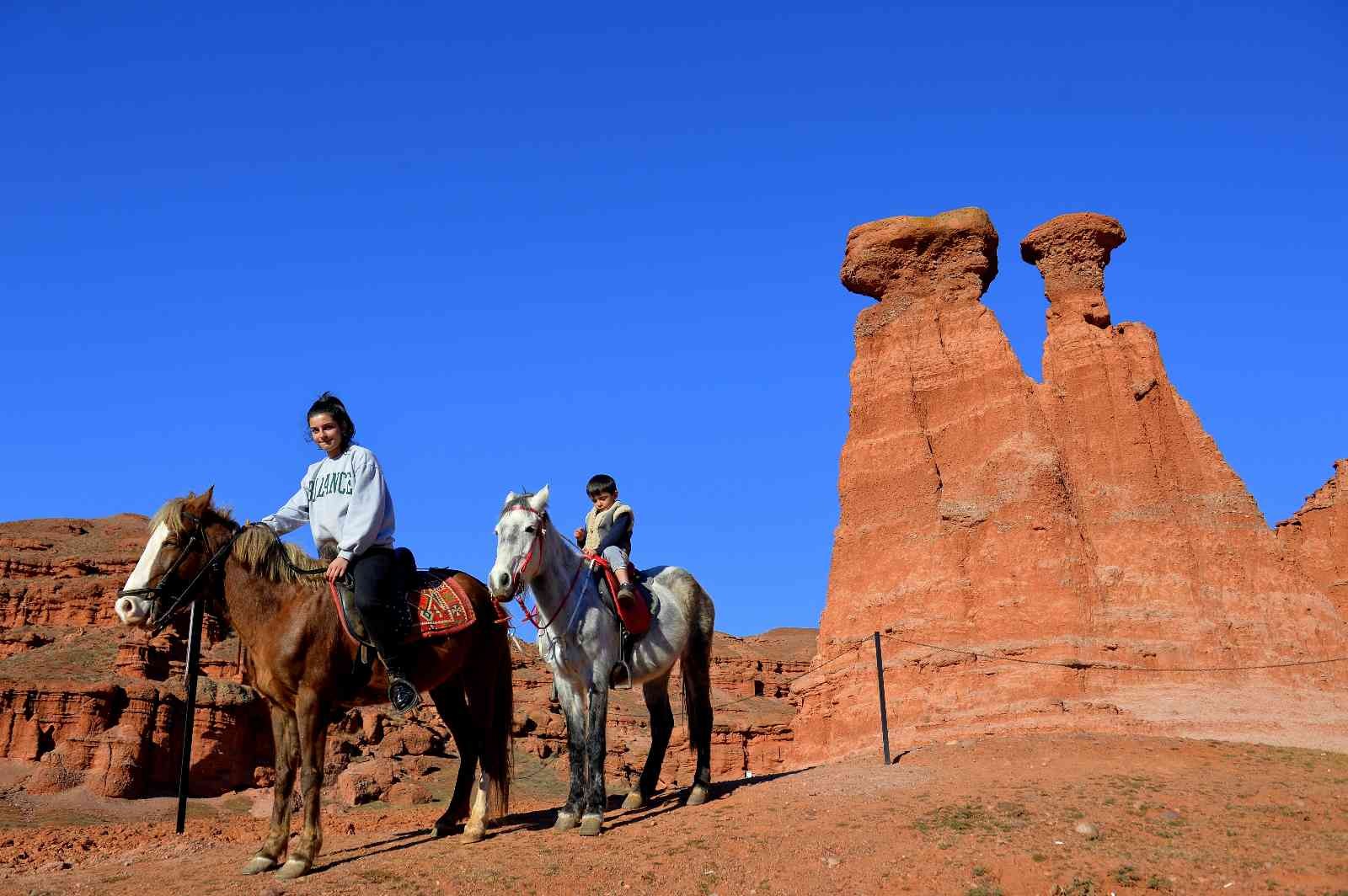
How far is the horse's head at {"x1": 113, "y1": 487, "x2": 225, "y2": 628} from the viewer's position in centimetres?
1146

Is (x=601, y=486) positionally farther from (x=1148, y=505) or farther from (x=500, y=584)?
(x=1148, y=505)

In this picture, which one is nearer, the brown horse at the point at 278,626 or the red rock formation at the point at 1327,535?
the brown horse at the point at 278,626

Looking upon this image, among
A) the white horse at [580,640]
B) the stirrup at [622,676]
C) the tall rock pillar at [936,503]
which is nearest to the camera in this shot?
the white horse at [580,640]

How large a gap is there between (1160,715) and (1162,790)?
63.3 feet

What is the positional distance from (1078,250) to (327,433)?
38012 mm

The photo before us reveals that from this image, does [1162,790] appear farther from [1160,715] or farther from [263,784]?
[263,784]

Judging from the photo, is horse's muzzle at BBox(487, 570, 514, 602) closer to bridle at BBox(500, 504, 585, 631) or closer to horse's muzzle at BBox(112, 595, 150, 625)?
bridle at BBox(500, 504, 585, 631)

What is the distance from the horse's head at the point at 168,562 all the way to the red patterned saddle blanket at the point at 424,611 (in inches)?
55.1

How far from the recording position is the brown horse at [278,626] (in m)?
11.5

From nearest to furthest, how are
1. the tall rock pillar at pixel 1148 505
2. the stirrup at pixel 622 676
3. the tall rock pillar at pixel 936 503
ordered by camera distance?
the stirrup at pixel 622 676 < the tall rock pillar at pixel 1148 505 < the tall rock pillar at pixel 936 503

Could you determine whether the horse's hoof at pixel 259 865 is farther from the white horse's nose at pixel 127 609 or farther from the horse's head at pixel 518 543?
the horse's head at pixel 518 543

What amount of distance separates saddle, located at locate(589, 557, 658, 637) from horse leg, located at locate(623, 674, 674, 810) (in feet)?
3.52

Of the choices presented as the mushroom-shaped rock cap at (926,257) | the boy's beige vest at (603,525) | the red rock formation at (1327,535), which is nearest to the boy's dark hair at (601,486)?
the boy's beige vest at (603,525)

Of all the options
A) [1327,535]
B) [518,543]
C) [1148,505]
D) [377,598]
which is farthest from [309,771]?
[1327,535]
